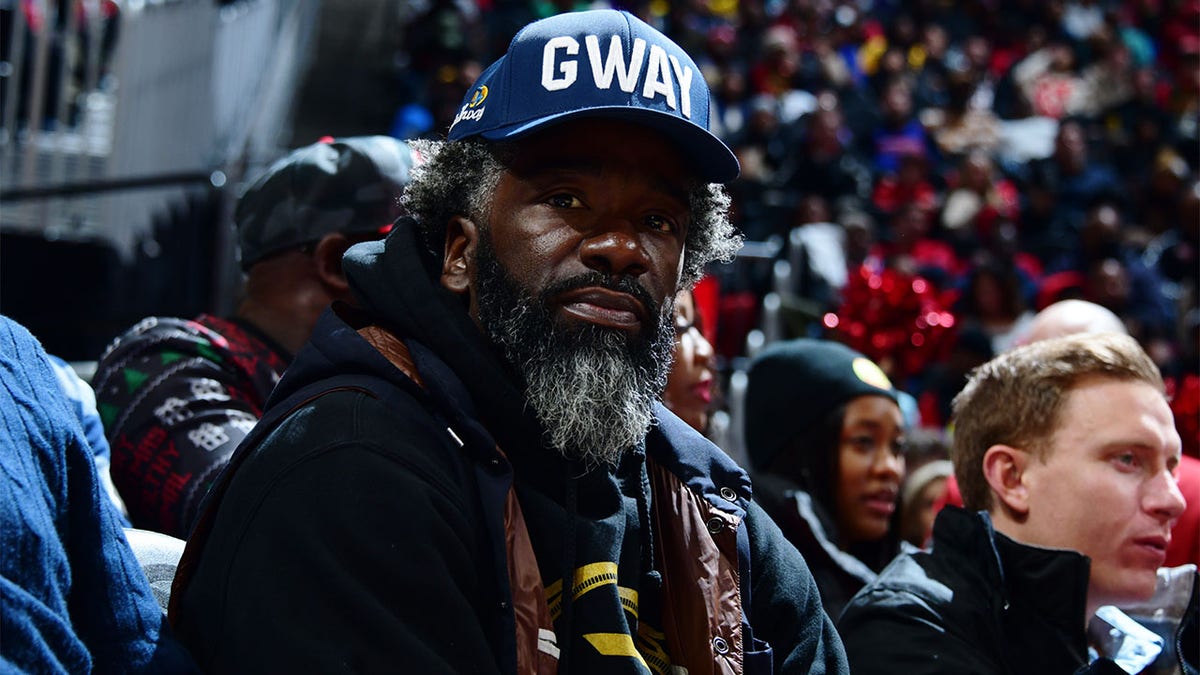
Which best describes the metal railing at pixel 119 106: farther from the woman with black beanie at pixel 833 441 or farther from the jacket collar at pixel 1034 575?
the jacket collar at pixel 1034 575

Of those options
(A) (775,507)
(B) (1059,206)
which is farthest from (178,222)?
(B) (1059,206)

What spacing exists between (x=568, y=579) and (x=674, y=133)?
29.2 inches

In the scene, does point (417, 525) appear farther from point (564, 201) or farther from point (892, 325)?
point (892, 325)

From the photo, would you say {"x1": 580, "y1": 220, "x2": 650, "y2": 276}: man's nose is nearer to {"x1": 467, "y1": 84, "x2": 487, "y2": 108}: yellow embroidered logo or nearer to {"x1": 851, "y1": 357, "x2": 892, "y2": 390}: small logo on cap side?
{"x1": 467, "y1": 84, "x2": 487, "y2": 108}: yellow embroidered logo

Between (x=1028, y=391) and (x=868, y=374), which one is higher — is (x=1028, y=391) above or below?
above

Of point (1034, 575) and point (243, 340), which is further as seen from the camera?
point (243, 340)

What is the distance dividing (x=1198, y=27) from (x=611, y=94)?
15601 mm

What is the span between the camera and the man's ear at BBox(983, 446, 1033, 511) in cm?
272

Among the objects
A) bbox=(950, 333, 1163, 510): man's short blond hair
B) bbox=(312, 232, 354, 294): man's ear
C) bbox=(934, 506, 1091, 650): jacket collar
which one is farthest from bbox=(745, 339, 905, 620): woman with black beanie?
bbox=(312, 232, 354, 294): man's ear

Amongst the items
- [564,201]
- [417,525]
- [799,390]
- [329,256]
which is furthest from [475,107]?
[799,390]

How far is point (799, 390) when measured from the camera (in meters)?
3.93

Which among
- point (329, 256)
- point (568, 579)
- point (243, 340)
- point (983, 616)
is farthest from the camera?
point (329, 256)

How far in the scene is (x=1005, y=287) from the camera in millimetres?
8258

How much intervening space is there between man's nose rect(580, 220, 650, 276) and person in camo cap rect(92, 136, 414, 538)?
742 mm
